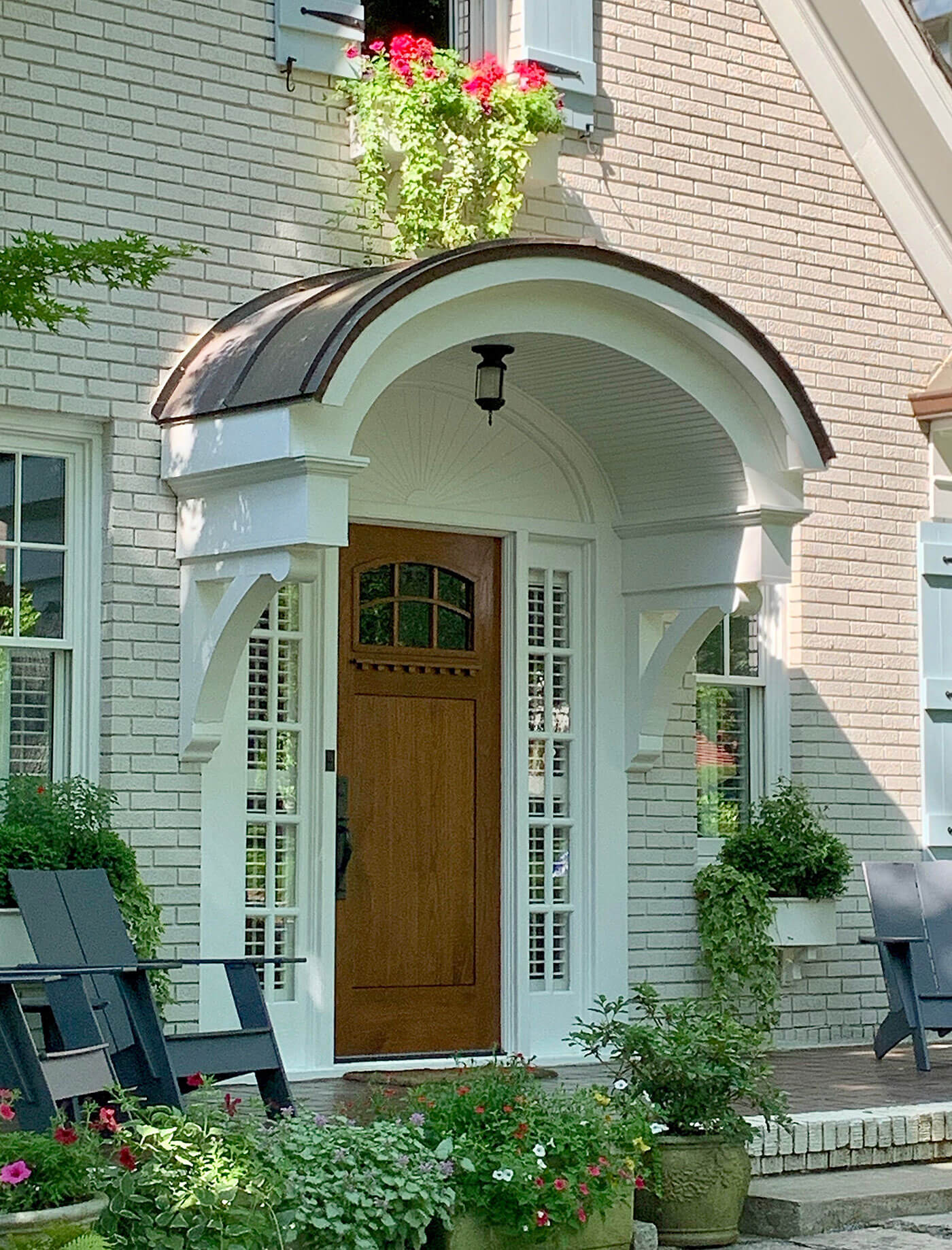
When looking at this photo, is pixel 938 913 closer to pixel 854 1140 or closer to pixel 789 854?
pixel 789 854

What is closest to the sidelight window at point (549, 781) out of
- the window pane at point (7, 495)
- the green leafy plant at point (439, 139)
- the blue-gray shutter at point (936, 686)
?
the green leafy plant at point (439, 139)

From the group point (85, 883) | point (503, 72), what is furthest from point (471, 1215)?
point (503, 72)

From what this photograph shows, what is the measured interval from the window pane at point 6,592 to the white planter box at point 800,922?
3.77 meters

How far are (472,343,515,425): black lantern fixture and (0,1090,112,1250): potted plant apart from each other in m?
4.52

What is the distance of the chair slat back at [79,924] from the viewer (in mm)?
6945

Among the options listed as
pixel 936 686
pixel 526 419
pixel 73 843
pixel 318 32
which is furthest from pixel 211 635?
pixel 936 686

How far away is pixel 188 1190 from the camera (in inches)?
194

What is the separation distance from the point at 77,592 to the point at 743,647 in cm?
357

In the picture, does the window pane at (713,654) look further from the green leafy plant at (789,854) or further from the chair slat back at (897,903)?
the chair slat back at (897,903)

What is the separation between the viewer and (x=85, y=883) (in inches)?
285

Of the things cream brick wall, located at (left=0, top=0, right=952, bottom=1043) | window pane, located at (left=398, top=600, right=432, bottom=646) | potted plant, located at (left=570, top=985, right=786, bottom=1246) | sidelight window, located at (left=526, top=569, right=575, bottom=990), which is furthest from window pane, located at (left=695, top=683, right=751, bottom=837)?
potted plant, located at (left=570, top=985, right=786, bottom=1246)

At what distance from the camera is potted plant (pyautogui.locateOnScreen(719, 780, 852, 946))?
31.7 feet

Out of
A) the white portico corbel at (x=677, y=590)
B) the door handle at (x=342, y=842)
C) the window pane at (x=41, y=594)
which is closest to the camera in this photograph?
the window pane at (x=41, y=594)

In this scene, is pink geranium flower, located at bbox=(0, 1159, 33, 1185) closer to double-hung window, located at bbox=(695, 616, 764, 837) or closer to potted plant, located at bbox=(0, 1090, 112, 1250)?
potted plant, located at bbox=(0, 1090, 112, 1250)
